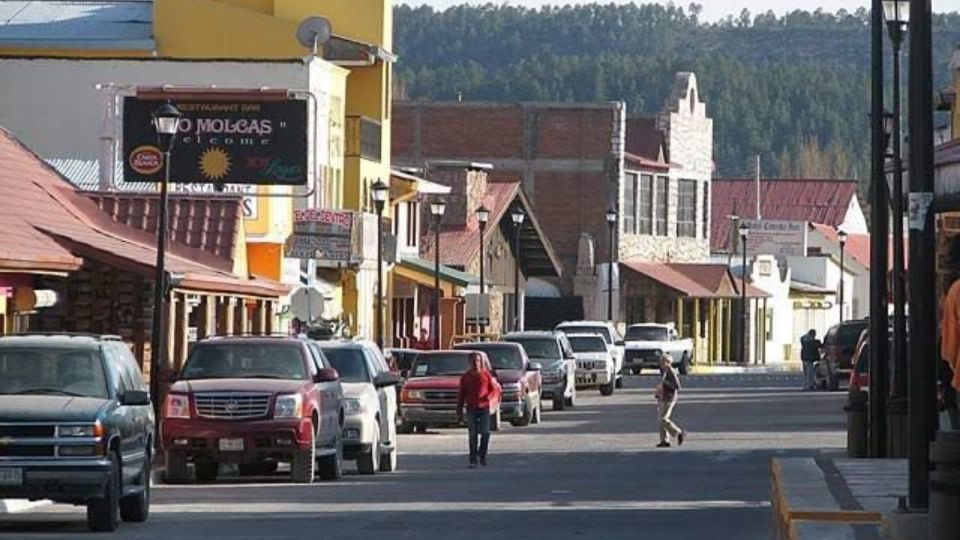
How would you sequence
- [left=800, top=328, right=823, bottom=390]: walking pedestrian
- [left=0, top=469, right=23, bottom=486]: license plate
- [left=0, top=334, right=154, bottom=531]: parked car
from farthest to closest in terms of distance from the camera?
[left=800, top=328, right=823, bottom=390]: walking pedestrian < [left=0, top=334, right=154, bottom=531]: parked car < [left=0, top=469, right=23, bottom=486]: license plate

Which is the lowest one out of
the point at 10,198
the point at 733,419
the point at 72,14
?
the point at 733,419

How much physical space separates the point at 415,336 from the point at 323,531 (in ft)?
180

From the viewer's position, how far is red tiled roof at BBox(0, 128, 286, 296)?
1414 inches

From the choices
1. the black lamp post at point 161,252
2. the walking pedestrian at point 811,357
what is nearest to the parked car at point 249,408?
the black lamp post at point 161,252

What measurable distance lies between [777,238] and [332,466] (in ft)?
306

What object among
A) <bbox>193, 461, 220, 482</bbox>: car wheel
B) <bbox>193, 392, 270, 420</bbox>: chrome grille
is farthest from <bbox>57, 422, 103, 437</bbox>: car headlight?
<bbox>193, 461, 220, 482</bbox>: car wheel

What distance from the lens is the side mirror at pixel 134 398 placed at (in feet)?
82.9

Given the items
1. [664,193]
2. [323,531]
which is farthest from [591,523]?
[664,193]

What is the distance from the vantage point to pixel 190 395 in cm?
3297

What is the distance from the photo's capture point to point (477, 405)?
38125 mm

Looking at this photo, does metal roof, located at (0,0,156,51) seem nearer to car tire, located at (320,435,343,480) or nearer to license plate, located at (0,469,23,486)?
car tire, located at (320,435,343,480)

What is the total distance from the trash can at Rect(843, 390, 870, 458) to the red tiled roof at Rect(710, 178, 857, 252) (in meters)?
112

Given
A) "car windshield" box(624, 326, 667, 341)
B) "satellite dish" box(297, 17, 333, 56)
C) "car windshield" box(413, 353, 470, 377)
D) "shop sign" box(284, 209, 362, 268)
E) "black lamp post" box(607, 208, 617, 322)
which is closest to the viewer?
"car windshield" box(413, 353, 470, 377)

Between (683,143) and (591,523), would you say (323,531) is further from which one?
(683,143)
